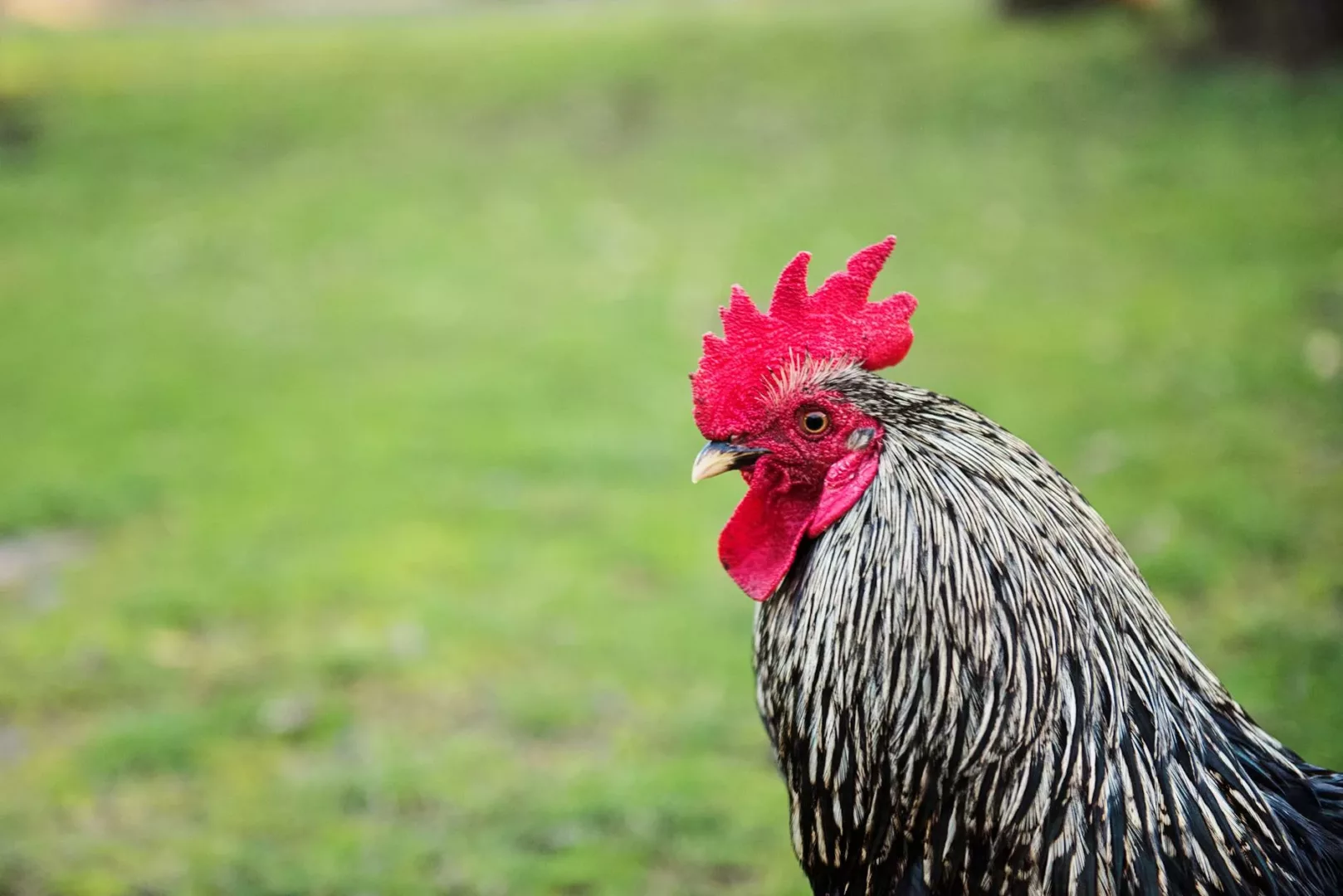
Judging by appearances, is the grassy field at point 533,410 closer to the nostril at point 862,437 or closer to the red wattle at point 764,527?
the red wattle at point 764,527

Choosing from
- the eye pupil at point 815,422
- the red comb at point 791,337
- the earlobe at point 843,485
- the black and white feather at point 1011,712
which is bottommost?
the black and white feather at point 1011,712

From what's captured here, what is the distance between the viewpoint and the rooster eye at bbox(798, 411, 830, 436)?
2398 millimetres

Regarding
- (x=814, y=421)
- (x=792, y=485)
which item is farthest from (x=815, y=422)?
(x=792, y=485)

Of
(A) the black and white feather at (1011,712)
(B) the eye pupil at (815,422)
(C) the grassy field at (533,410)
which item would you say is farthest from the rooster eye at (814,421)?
(C) the grassy field at (533,410)

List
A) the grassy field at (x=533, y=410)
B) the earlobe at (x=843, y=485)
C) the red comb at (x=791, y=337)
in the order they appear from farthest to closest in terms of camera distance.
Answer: the grassy field at (x=533, y=410) < the red comb at (x=791, y=337) < the earlobe at (x=843, y=485)

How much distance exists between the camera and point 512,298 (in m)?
8.50

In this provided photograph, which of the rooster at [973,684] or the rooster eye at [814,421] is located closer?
the rooster at [973,684]

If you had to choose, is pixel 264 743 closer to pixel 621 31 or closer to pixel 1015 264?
pixel 1015 264

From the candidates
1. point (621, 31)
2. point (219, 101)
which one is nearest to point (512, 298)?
point (219, 101)

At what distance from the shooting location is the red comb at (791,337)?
245 centimetres

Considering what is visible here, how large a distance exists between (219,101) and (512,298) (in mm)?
6382

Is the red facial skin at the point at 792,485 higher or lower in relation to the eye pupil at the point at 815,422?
lower

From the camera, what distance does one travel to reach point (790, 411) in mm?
2408

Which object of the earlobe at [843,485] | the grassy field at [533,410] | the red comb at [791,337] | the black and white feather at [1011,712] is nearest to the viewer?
the black and white feather at [1011,712]
